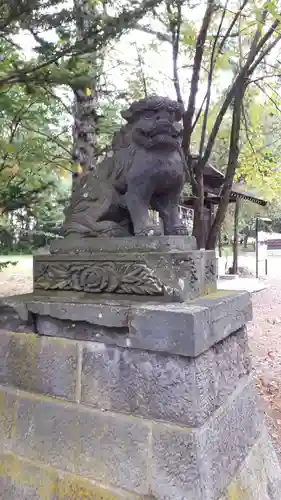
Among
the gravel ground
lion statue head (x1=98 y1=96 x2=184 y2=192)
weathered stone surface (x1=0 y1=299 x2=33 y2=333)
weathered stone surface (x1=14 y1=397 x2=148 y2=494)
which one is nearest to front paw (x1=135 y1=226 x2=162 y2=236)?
lion statue head (x1=98 y1=96 x2=184 y2=192)

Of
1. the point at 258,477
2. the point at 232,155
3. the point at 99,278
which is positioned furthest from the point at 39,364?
the point at 232,155

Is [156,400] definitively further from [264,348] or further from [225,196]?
[264,348]

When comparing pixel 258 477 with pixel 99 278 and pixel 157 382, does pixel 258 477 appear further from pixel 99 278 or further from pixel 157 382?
pixel 99 278

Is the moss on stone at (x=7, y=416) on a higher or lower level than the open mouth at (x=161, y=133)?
lower

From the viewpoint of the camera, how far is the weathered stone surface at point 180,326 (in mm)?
1684

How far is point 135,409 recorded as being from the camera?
183 centimetres

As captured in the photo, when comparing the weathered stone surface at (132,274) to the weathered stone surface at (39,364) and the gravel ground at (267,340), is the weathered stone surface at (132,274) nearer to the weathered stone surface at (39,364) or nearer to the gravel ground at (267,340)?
the weathered stone surface at (39,364)

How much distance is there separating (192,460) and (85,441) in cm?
55

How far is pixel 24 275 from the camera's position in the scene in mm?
10688

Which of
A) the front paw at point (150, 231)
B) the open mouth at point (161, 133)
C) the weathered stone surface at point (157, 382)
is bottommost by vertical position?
the weathered stone surface at point (157, 382)

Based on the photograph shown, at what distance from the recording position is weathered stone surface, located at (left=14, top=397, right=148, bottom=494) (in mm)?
1794

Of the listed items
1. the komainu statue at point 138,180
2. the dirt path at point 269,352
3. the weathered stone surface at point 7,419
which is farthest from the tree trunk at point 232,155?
the weathered stone surface at point 7,419

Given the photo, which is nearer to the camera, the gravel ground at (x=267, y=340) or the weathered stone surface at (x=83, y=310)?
the weathered stone surface at (x=83, y=310)

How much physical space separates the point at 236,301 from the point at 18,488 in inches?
58.1
